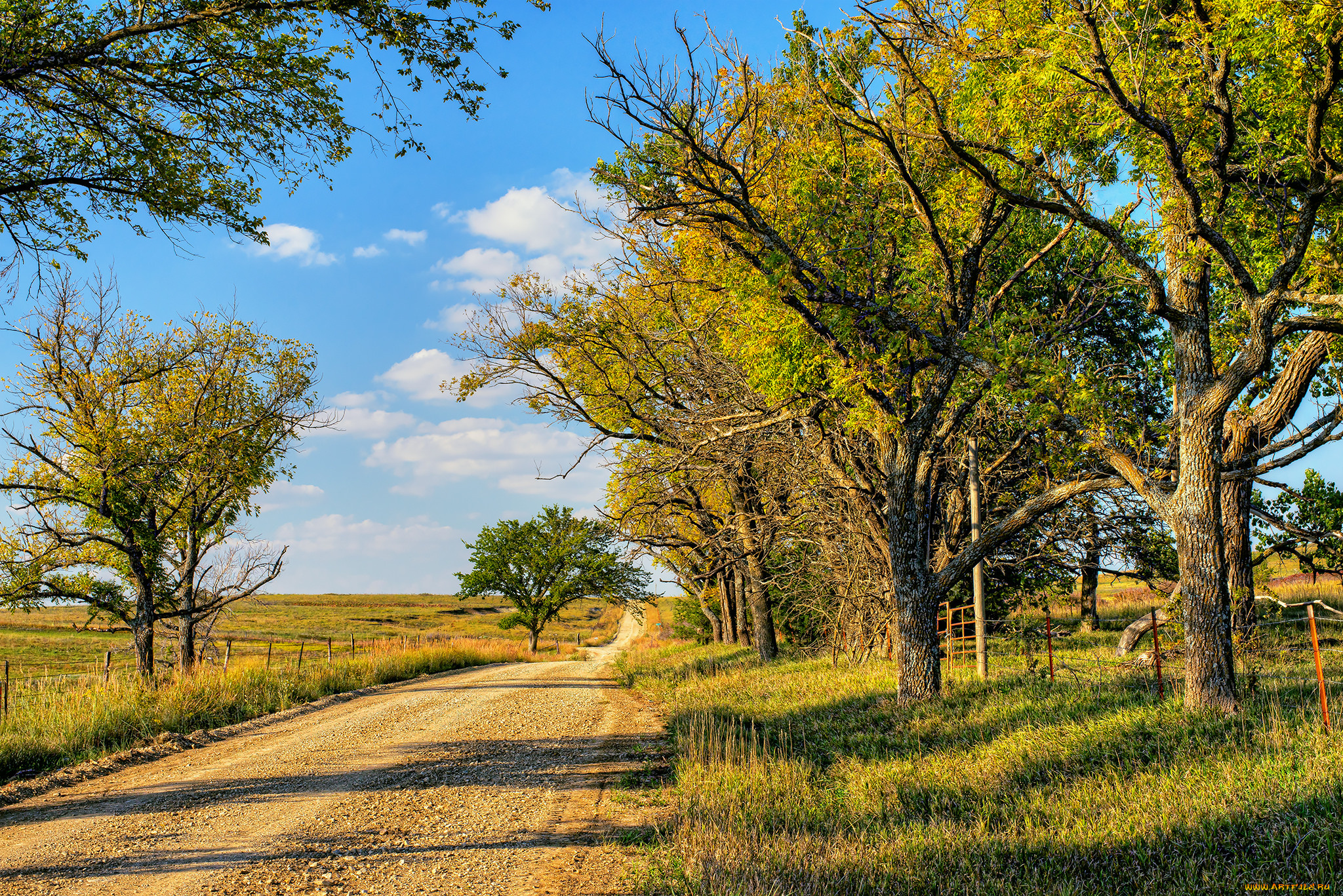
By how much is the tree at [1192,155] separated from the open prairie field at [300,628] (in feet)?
74.8

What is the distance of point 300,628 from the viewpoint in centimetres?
7600

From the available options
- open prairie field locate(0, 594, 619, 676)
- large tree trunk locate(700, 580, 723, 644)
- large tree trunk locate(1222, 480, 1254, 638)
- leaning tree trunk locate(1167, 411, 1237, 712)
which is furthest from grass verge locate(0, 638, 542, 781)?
large tree trunk locate(1222, 480, 1254, 638)

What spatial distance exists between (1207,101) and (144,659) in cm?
2518

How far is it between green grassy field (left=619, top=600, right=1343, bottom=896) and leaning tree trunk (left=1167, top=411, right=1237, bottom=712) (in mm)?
443

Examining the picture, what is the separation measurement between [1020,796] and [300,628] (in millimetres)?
83265

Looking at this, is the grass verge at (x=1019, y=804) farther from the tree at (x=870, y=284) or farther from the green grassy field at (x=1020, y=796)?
the tree at (x=870, y=284)

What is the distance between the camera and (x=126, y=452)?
63.2ft

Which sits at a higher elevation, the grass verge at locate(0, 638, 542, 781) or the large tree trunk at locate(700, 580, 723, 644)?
the grass verge at locate(0, 638, 542, 781)

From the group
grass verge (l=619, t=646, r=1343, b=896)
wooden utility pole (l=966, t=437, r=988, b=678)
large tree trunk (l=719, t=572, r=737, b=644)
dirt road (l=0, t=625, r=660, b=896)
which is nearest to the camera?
grass verge (l=619, t=646, r=1343, b=896)

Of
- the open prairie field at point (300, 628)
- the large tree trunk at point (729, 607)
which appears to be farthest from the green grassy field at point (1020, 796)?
the large tree trunk at point (729, 607)

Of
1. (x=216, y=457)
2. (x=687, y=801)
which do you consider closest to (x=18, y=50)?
(x=687, y=801)

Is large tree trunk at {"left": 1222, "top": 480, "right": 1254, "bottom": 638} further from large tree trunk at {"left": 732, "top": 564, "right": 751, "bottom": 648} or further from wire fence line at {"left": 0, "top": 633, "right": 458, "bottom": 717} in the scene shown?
wire fence line at {"left": 0, "top": 633, "right": 458, "bottom": 717}

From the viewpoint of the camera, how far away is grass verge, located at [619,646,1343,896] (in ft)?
16.6

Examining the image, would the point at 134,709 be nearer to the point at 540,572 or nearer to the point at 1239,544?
the point at 1239,544
